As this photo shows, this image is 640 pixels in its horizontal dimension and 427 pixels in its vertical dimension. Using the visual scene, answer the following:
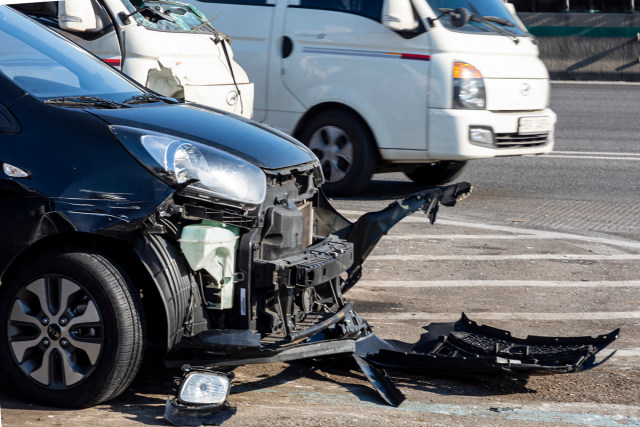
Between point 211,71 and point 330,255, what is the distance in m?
3.88

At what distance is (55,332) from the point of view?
3.36 m

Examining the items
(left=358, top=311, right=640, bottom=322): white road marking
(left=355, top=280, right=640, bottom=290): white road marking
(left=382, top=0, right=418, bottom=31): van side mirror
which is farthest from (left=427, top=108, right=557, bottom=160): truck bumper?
(left=358, top=311, right=640, bottom=322): white road marking

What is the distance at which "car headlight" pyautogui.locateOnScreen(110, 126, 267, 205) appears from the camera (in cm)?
333

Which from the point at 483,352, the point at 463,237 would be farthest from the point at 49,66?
the point at 463,237

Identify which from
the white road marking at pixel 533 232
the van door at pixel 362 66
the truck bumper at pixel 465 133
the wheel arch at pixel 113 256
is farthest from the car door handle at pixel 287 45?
the wheel arch at pixel 113 256

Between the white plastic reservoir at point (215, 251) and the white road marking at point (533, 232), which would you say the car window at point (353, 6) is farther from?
the white plastic reservoir at point (215, 251)

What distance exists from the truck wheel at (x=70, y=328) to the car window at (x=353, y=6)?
17.6ft

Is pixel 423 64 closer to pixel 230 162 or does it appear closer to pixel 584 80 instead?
pixel 230 162

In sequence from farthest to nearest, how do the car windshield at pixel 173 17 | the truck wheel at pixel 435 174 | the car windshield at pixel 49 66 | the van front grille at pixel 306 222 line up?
the truck wheel at pixel 435 174 → the car windshield at pixel 173 17 → the van front grille at pixel 306 222 → the car windshield at pixel 49 66

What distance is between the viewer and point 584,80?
2253 cm

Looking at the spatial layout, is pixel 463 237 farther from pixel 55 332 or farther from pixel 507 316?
pixel 55 332

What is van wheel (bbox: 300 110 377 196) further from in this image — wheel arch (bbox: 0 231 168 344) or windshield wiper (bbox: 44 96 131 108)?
wheel arch (bbox: 0 231 168 344)

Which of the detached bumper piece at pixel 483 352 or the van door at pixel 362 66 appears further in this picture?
the van door at pixel 362 66

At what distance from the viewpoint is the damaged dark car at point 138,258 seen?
3277 millimetres
